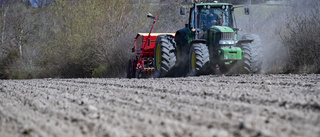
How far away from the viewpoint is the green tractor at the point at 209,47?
11.1m

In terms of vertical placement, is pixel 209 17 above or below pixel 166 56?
above

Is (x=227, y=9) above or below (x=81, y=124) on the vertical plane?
above

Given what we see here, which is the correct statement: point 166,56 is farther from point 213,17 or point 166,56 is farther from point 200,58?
point 213,17

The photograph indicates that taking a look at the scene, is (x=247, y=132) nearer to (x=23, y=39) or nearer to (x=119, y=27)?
(x=119, y=27)

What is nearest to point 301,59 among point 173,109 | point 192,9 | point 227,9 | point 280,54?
point 280,54

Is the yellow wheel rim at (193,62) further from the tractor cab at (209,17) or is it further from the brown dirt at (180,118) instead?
the brown dirt at (180,118)

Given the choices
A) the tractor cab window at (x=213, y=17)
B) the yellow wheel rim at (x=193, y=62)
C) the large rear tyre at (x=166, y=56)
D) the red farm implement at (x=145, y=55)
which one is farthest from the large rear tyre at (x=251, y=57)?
the red farm implement at (x=145, y=55)

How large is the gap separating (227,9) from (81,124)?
852 centimetres

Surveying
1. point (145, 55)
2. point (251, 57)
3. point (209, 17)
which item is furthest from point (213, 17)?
point (145, 55)

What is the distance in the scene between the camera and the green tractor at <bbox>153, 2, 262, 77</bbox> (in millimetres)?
11078

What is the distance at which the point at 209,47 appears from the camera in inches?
462

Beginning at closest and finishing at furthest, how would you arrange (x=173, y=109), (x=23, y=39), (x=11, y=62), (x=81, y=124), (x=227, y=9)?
1. (x=81, y=124)
2. (x=173, y=109)
3. (x=227, y=9)
4. (x=11, y=62)
5. (x=23, y=39)

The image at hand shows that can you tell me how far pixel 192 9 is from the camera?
479 inches

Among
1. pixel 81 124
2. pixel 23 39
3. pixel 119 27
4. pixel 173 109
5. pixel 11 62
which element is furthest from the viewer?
pixel 23 39
